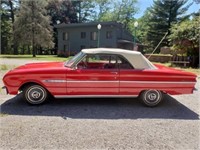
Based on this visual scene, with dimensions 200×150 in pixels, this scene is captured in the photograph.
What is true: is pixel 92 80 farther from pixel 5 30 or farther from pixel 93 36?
pixel 5 30

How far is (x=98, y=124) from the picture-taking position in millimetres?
4988

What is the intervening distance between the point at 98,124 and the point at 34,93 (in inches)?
83.2

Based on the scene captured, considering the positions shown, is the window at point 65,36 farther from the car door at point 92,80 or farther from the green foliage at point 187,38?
the car door at point 92,80

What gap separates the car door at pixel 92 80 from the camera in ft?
20.0

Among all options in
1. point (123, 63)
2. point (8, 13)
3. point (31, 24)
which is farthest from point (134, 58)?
point (8, 13)

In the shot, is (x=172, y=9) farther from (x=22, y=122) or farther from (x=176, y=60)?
(x=22, y=122)

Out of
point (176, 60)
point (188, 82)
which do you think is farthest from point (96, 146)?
point (176, 60)

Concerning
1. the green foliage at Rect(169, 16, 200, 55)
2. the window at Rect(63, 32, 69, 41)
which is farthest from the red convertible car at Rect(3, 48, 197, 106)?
the window at Rect(63, 32, 69, 41)

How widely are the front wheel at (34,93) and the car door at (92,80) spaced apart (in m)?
0.69

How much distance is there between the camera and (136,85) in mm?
6250

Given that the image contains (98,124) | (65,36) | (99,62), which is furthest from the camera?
(65,36)

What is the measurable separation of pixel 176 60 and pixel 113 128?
1874cm

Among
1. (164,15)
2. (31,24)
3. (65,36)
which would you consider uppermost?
(164,15)

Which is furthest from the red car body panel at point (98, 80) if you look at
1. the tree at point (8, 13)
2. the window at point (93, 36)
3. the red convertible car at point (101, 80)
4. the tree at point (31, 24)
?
the tree at point (8, 13)
